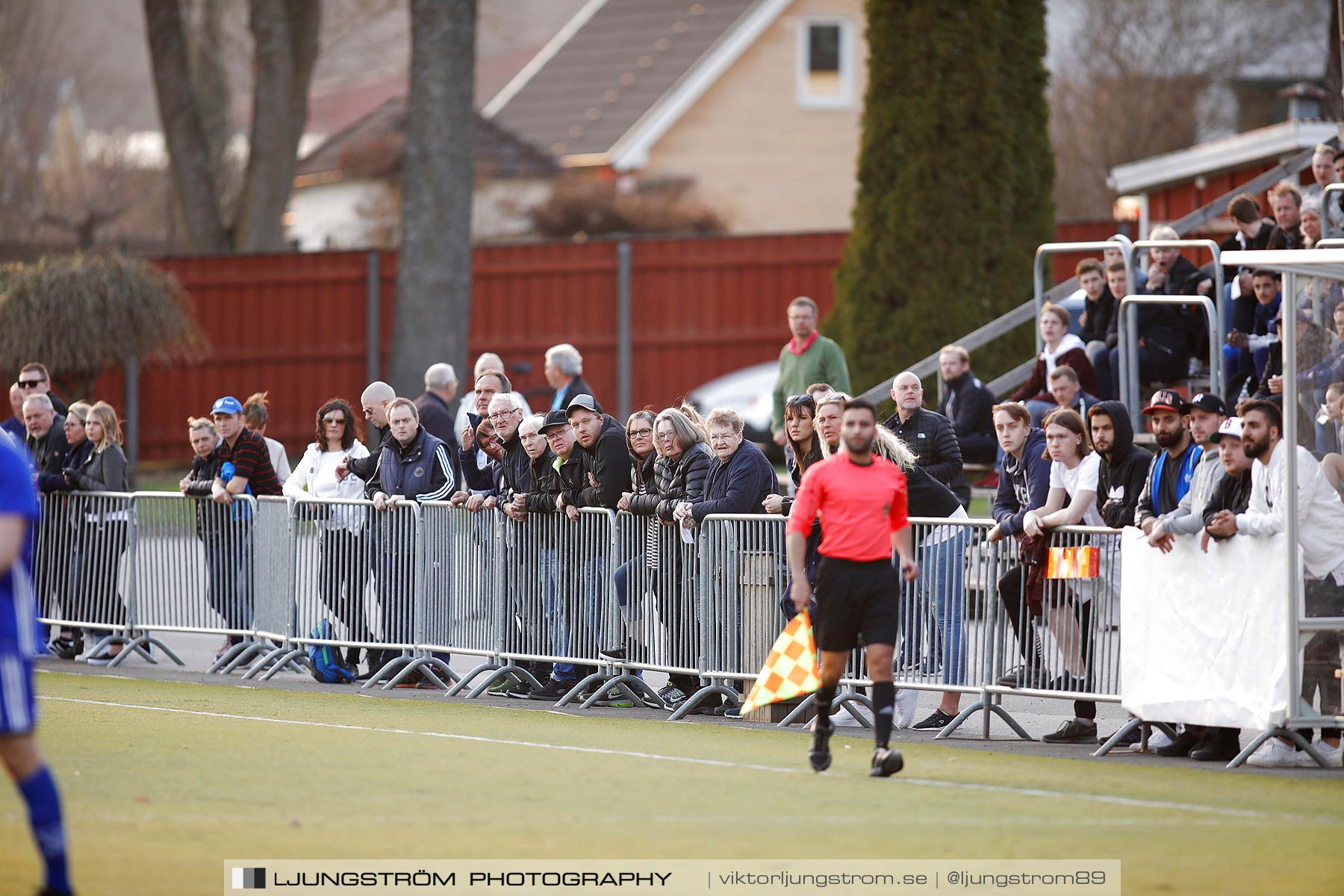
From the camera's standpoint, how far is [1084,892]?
7098mm

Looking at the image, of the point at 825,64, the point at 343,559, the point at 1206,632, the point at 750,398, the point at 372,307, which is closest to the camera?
the point at 1206,632

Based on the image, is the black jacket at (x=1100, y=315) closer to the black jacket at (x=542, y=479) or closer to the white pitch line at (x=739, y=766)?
the black jacket at (x=542, y=479)

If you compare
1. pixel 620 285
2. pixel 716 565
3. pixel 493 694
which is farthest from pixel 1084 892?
pixel 620 285

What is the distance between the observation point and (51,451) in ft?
52.5

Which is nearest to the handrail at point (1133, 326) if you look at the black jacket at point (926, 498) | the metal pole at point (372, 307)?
the black jacket at point (926, 498)

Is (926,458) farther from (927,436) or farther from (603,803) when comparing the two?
(603,803)

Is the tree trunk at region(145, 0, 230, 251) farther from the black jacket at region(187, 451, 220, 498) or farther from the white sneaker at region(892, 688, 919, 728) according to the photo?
the white sneaker at region(892, 688, 919, 728)

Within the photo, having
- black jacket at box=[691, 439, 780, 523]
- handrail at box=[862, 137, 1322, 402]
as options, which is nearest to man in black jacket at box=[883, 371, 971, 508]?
black jacket at box=[691, 439, 780, 523]

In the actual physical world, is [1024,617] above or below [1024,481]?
below

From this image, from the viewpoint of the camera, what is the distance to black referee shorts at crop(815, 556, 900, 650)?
9.63 m

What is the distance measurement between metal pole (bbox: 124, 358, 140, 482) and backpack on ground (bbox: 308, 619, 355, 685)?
1420cm

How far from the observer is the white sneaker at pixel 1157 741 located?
10.9 m

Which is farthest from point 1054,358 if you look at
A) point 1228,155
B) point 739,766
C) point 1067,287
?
point 1228,155

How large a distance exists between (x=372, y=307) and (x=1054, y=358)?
15848 mm
